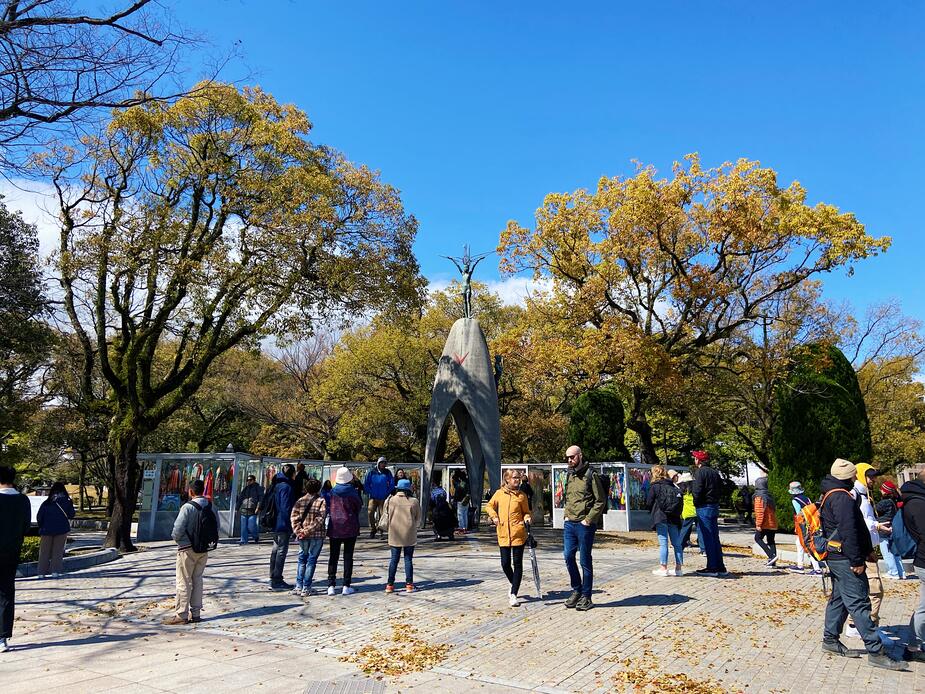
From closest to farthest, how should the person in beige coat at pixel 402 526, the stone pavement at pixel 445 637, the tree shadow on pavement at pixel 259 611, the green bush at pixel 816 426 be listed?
the stone pavement at pixel 445 637 < the tree shadow on pavement at pixel 259 611 < the person in beige coat at pixel 402 526 < the green bush at pixel 816 426

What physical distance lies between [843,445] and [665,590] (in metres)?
10.4

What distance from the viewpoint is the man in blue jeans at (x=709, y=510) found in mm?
9422

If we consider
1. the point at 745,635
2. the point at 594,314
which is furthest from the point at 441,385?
the point at 745,635

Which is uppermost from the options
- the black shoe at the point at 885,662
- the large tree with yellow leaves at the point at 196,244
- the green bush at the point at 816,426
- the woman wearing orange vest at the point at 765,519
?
the large tree with yellow leaves at the point at 196,244

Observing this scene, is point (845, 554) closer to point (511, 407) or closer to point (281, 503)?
point (281, 503)

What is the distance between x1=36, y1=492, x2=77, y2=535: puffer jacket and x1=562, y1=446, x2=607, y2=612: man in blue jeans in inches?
311

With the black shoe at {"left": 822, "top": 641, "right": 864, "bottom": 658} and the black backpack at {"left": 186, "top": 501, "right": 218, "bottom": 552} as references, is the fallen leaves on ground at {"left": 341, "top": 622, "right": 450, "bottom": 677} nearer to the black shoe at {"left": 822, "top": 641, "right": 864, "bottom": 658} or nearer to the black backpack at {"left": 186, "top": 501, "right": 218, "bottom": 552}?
the black backpack at {"left": 186, "top": 501, "right": 218, "bottom": 552}

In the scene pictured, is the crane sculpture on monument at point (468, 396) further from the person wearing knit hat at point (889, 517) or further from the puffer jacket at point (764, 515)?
the person wearing knit hat at point (889, 517)

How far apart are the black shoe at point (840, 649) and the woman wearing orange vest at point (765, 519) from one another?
5.17m

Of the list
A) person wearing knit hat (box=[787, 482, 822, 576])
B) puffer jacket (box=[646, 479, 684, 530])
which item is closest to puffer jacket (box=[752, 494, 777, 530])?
person wearing knit hat (box=[787, 482, 822, 576])

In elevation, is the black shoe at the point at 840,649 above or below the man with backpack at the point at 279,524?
below

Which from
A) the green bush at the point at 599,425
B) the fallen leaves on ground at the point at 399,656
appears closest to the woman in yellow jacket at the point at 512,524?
the fallen leaves on ground at the point at 399,656

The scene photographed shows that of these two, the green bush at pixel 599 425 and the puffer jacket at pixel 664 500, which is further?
the green bush at pixel 599 425

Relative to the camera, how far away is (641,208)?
18.5 meters
